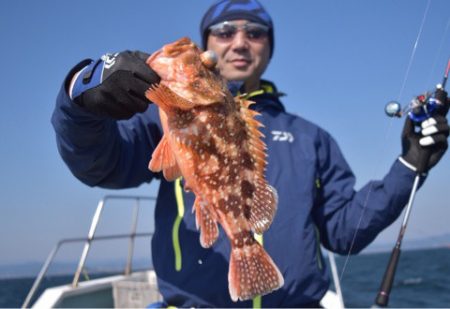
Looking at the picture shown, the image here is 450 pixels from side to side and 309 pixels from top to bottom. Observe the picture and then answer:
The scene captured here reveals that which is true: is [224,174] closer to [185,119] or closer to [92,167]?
[185,119]

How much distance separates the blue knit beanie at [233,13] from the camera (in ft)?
13.3

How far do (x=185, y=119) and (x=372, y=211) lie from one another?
7.20 feet

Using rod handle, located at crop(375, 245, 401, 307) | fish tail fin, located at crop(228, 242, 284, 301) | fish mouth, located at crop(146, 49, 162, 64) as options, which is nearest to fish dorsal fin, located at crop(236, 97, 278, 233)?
fish tail fin, located at crop(228, 242, 284, 301)

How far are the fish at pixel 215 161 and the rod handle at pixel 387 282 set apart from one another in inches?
62.4

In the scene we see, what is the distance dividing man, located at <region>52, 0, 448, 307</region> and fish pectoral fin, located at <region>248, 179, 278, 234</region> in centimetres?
89

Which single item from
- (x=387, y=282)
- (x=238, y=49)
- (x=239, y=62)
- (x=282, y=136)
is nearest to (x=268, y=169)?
(x=282, y=136)

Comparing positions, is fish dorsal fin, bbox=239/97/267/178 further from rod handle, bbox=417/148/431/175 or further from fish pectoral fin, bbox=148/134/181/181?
rod handle, bbox=417/148/431/175

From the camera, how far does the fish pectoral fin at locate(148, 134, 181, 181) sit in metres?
2.16

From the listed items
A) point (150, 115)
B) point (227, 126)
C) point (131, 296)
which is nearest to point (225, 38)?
point (150, 115)

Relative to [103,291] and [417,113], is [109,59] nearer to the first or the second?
[417,113]

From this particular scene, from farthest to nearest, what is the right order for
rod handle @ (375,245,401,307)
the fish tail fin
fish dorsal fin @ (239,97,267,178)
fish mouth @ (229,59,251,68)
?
1. fish mouth @ (229,59,251,68)
2. rod handle @ (375,245,401,307)
3. fish dorsal fin @ (239,97,267,178)
4. the fish tail fin

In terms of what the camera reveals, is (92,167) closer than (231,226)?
No

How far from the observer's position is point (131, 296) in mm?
6250

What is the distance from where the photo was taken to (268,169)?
11.4ft
